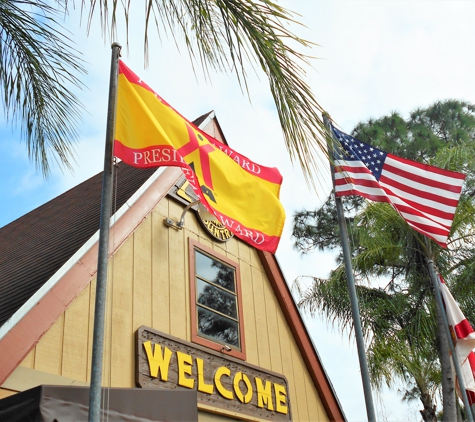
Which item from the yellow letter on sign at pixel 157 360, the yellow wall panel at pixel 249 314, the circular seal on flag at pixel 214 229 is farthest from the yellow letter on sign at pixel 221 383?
the circular seal on flag at pixel 214 229

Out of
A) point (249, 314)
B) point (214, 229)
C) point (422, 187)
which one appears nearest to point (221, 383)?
point (249, 314)

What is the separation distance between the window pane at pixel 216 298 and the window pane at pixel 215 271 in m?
0.13

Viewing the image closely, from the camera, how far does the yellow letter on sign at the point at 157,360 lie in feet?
22.6

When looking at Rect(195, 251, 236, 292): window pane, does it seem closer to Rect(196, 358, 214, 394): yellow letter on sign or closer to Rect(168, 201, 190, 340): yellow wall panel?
Rect(168, 201, 190, 340): yellow wall panel

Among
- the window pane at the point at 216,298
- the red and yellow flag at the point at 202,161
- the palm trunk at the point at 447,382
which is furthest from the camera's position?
the palm trunk at the point at 447,382

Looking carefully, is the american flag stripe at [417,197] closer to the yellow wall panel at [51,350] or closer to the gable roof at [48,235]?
the gable roof at [48,235]

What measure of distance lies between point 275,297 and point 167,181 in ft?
9.43

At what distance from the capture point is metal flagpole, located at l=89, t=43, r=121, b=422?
3.55 m

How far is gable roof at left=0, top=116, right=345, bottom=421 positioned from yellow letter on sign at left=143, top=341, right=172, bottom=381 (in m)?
1.10

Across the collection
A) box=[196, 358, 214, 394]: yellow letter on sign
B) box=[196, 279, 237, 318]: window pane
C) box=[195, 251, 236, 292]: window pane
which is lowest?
box=[196, 358, 214, 394]: yellow letter on sign

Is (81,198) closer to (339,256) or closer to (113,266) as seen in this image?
(113,266)

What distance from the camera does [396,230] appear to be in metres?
15.1

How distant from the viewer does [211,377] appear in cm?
771

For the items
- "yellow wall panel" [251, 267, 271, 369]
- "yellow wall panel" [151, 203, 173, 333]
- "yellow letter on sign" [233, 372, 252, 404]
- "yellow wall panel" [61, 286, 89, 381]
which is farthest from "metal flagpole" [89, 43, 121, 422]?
"yellow wall panel" [251, 267, 271, 369]
